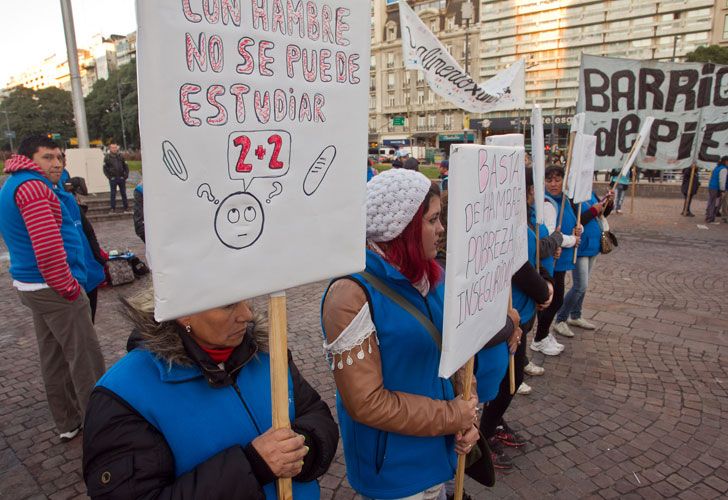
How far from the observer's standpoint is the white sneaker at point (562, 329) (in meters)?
5.26

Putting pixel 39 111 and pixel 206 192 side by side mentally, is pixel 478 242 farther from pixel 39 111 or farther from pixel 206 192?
pixel 39 111

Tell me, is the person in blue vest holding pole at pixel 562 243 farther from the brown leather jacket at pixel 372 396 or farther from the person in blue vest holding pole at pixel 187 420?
the person in blue vest holding pole at pixel 187 420

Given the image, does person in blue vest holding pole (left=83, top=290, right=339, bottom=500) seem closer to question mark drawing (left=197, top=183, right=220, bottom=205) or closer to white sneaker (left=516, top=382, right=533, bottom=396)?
question mark drawing (left=197, top=183, right=220, bottom=205)

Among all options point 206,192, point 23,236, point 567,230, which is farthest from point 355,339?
point 567,230

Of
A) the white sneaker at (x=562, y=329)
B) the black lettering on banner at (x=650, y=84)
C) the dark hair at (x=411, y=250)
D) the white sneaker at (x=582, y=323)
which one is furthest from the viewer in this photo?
the black lettering on banner at (x=650, y=84)

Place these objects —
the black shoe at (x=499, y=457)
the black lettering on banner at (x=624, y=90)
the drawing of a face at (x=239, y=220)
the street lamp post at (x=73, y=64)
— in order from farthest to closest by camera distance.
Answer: the street lamp post at (x=73, y=64), the black lettering on banner at (x=624, y=90), the black shoe at (x=499, y=457), the drawing of a face at (x=239, y=220)

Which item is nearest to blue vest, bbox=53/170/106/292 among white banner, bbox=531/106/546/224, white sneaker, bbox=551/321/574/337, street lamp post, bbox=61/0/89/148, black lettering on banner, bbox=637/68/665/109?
white banner, bbox=531/106/546/224

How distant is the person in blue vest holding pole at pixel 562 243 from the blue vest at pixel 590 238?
29 cm

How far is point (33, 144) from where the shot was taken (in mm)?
3074

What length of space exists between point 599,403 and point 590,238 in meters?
1.83

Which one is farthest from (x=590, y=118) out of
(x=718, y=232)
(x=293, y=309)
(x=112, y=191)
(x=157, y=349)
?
(x=112, y=191)

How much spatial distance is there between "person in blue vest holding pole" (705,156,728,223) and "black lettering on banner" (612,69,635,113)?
6.08m

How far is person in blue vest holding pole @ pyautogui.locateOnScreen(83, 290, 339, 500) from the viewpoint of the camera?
1.23 m

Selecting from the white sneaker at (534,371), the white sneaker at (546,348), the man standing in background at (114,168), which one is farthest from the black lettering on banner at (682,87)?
the man standing in background at (114,168)
